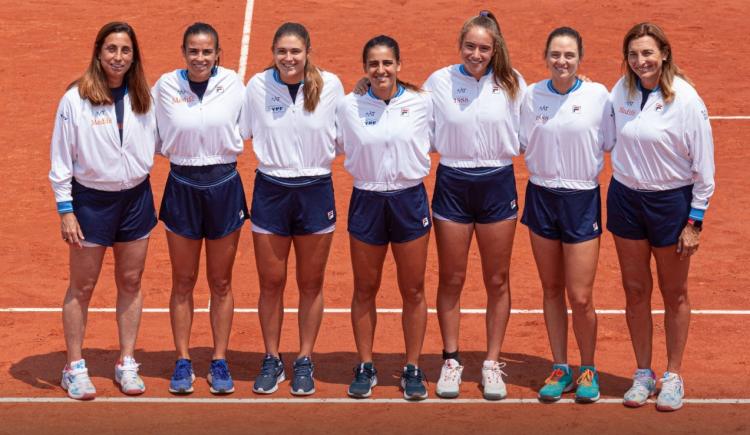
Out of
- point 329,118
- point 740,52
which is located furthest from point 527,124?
point 740,52

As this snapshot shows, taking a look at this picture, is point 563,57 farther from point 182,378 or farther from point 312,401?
point 182,378

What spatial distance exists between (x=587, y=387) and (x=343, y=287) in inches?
148

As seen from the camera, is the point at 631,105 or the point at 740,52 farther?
the point at 740,52

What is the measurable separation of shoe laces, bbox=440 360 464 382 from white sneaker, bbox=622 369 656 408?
126 centimetres

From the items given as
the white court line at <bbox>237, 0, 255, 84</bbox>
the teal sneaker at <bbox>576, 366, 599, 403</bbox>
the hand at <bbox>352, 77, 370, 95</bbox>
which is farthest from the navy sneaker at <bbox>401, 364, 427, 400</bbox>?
the white court line at <bbox>237, 0, 255, 84</bbox>

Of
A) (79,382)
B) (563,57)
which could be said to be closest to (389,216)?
(563,57)

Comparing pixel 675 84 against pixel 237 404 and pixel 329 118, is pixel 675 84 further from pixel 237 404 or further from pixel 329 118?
pixel 237 404

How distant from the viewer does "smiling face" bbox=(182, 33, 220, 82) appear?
9531 millimetres

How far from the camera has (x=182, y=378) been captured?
1011 cm

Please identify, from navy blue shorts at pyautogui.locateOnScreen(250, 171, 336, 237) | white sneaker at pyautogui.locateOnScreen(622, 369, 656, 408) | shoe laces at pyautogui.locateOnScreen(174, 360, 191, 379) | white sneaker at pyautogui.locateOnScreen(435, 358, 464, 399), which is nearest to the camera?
navy blue shorts at pyautogui.locateOnScreen(250, 171, 336, 237)

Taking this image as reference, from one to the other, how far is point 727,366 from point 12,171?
9.63 meters

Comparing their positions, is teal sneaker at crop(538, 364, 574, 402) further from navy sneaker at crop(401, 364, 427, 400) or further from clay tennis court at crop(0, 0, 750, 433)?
navy sneaker at crop(401, 364, 427, 400)

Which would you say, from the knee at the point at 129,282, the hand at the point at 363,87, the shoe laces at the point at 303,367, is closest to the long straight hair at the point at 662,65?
the hand at the point at 363,87

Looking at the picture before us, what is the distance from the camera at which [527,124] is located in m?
9.66
